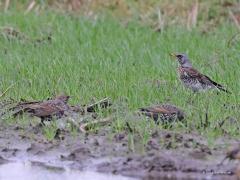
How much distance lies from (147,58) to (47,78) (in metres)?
1.81

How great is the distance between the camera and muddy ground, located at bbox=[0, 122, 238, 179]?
20.7ft

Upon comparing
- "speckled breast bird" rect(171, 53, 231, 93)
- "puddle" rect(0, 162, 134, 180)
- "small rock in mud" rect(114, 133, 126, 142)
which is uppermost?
"speckled breast bird" rect(171, 53, 231, 93)

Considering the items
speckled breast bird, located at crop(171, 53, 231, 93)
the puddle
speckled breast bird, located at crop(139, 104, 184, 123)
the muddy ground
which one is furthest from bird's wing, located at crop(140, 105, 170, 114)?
speckled breast bird, located at crop(171, 53, 231, 93)

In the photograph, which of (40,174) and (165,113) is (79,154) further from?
(165,113)

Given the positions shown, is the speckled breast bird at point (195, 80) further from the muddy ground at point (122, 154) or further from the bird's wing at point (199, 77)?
the muddy ground at point (122, 154)

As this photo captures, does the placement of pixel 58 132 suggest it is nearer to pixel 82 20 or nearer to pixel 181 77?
pixel 181 77

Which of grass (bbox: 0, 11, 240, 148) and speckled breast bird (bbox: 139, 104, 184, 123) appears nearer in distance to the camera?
speckled breast bird (bbox: 139, 104, 184, 123)

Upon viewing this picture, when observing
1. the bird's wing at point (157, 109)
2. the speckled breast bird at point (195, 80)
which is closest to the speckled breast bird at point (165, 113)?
the bird's wing at point (157, 109)

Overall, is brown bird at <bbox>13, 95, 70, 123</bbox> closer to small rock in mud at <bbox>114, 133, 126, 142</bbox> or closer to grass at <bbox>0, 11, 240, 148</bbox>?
grass at <bbox>0, 11, 240, 148</bbox>

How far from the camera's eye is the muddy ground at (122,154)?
630 centimetres

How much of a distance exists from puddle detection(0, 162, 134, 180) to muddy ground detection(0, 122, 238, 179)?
0.25ft

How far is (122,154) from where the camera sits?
21.9 feet

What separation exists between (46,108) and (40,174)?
3.69 ft

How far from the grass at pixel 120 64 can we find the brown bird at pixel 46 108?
49cm
